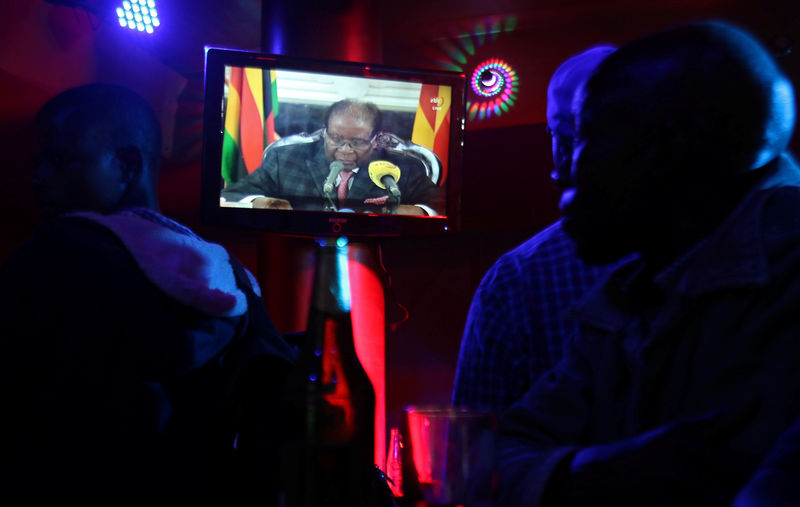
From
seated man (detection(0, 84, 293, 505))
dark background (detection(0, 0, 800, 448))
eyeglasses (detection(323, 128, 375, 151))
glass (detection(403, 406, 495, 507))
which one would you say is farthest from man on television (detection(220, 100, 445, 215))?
glass (detection(403, 406, 495, 507))

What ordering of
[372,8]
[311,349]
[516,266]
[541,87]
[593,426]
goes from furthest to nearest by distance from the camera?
[541,87]
[372,8]
[516,266]
[593,426]
[311,349]

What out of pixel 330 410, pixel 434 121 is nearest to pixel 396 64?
pixel 434 121

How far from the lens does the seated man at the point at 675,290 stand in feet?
2.31

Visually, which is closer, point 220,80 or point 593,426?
point 593,426

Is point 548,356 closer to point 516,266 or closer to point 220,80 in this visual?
point 516,266

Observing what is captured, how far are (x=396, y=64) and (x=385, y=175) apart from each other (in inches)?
57.5

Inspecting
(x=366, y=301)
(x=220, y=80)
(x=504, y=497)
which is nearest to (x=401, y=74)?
(x=220, y=80)

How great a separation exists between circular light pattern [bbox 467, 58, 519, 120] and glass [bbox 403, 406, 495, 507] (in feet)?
10.9

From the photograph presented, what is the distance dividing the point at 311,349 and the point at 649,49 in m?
0.63

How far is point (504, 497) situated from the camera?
783 millimetres

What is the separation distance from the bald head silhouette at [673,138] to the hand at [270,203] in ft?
4.01

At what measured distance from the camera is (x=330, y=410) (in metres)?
0.67

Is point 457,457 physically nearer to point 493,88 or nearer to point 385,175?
point 385,175

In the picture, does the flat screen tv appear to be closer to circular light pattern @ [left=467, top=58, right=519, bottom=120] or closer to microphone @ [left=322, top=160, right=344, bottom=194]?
microphone @ [left=322, top=160, right=344, bottom=194]
